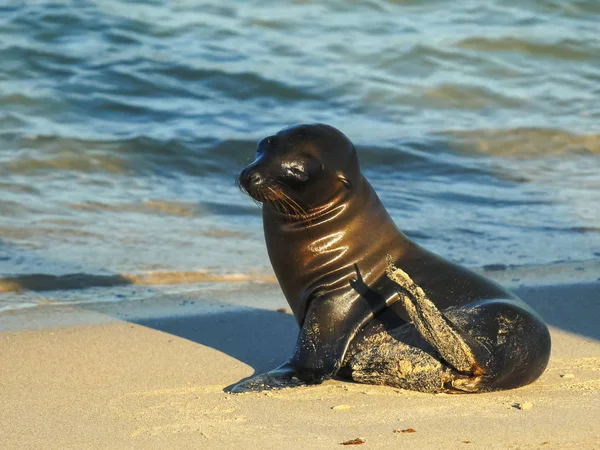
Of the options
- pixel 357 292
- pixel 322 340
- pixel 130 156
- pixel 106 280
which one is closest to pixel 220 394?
pixel 322 340

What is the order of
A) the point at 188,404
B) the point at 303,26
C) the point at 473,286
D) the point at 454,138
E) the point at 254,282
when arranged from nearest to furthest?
the point at 188,404, the point at 473,286, the point at 254,282, the point at 454,138, the point at 303,26

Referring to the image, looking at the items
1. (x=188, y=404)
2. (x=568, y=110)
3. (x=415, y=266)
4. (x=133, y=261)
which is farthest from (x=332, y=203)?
(x=568, y=110)

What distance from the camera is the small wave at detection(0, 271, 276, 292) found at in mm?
6328

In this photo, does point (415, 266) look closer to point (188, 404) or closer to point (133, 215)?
point (188, 404)

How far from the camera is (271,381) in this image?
4.52 metres

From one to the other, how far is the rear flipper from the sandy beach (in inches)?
2.4

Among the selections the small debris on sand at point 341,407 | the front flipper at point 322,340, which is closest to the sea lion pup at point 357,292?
the front flipper at point 322,340

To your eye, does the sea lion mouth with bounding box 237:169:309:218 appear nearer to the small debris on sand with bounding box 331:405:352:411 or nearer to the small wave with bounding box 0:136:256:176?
the small debris on sand with bounding box 331:405:352:411

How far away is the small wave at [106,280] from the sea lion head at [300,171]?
1907 mm

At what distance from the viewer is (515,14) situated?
16.1m

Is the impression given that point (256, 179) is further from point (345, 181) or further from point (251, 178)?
point (345, 181)

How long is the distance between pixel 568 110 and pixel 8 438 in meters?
9.17

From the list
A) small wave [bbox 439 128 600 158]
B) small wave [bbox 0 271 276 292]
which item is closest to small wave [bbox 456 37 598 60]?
small wave [bbox 439 128 600 158]

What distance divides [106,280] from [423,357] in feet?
8.73
